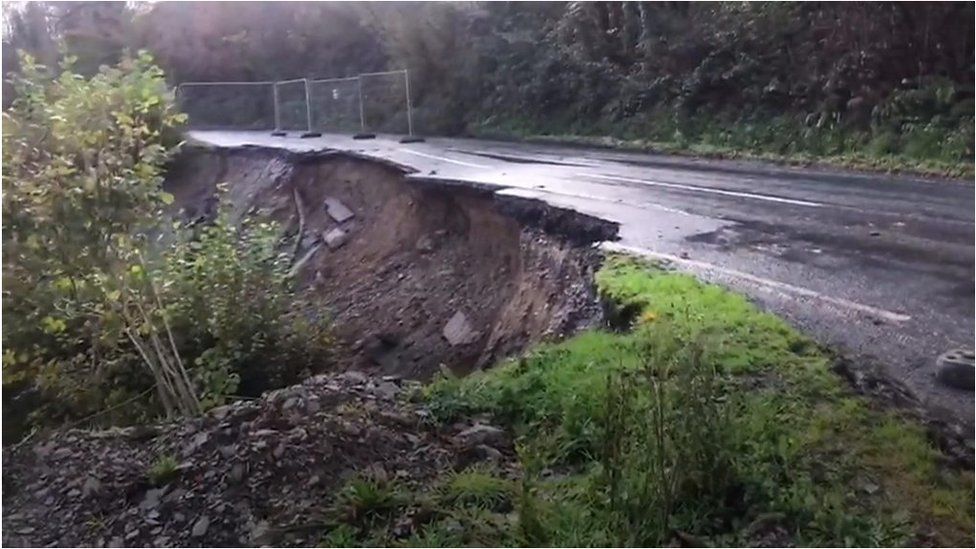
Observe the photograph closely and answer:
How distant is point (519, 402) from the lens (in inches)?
163

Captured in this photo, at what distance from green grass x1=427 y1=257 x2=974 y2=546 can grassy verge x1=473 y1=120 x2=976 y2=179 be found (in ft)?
12.6

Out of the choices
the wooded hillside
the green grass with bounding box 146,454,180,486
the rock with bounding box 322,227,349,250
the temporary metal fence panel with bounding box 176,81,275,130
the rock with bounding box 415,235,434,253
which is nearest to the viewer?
the green grass with bounding box 146,454,180,486

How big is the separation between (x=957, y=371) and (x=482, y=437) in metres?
1.89

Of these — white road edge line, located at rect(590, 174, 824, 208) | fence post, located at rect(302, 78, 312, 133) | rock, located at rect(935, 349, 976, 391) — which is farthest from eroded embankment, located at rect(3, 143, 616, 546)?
rock, located at rect(935, 349, 976, 391)

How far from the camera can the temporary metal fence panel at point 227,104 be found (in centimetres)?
579

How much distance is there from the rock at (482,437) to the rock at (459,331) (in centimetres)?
319

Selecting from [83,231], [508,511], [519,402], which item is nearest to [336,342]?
[83,231]

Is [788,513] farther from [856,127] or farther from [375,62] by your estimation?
[856,127]

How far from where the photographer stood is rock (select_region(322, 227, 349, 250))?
28.7 ft

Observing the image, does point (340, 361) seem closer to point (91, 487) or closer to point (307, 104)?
point (307, 104)

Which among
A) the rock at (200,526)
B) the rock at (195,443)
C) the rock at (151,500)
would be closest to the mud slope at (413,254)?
the rock at (195,443)

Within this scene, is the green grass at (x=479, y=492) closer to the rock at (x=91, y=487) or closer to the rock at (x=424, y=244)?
the rock at (x=91, y=487)

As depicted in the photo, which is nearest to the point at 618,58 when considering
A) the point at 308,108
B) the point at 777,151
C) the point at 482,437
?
the point at 777,151

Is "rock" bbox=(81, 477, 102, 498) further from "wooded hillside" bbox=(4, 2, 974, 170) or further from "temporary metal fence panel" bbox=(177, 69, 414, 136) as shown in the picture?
"temporary metal fence panel" bbox=(177, 69, 414, 136)
